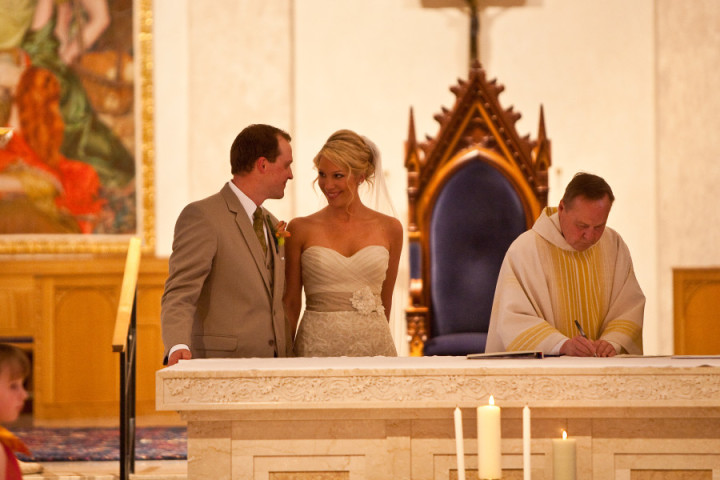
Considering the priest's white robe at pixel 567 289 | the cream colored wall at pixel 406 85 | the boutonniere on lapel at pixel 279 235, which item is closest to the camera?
the priest's white robe at pixel 567 289

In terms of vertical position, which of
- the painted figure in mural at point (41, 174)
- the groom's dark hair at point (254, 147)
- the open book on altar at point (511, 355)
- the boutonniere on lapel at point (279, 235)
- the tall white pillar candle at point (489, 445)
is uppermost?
the painted figure in mural at point (41, 174)

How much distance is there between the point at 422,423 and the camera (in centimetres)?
286

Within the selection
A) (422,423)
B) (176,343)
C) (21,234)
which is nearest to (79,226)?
(21,234)

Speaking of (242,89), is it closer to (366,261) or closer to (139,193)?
(139,193)

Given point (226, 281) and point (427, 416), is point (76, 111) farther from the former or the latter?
point (427, 416)

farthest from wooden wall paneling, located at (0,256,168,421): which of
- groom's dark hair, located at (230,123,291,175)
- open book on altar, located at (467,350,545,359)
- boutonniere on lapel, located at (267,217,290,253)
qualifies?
open book on altar, located at (467,350,545,359)

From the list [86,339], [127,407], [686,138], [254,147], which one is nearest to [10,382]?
[254,147]

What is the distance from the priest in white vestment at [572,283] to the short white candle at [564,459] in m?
1.23

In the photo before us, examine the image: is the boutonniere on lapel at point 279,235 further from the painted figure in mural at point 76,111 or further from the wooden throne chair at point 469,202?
the painted figure in mural at point 76,111

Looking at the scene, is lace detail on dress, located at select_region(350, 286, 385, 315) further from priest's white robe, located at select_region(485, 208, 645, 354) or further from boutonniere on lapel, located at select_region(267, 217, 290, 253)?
priest's white robe, located at select_region(485, 208, 645, 354)

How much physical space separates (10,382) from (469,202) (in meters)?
4.68

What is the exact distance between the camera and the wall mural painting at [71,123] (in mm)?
8055

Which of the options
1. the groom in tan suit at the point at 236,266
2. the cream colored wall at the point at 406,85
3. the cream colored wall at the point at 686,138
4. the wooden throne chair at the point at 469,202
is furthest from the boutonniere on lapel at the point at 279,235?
the cream colored wall at the point at 686,138

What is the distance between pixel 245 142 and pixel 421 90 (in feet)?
13.7
